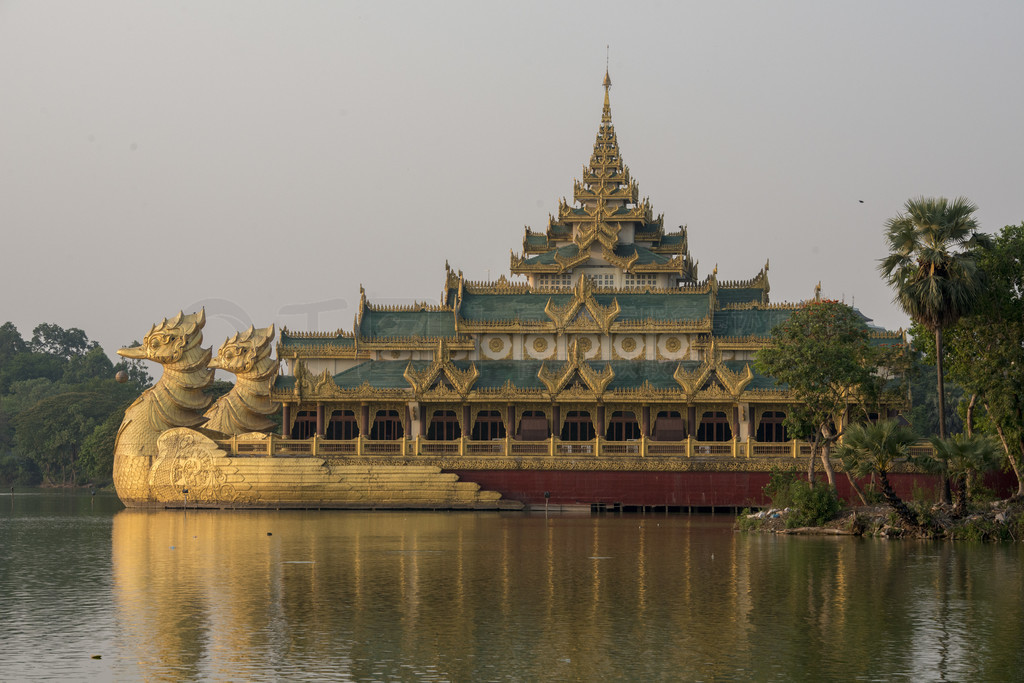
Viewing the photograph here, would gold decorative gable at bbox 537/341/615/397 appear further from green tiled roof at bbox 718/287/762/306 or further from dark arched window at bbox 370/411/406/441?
green tiled roof at bbox 718/287/762/306

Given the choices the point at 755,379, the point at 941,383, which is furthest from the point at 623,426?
the point at 941,383

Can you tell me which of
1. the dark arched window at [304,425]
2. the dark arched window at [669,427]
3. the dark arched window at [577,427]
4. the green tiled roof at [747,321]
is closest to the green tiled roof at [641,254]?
the green tiled roof at [747,321]

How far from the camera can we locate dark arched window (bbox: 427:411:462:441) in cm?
5766

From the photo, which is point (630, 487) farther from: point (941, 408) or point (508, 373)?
point (941, 408)

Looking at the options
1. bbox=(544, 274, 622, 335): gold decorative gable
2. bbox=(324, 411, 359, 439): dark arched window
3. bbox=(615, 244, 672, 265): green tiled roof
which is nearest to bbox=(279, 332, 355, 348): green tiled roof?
bbox=(324, 411, 359, 439): dark arched window

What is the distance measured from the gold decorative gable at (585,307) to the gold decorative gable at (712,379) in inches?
183

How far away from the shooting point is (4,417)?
105188 millimetres

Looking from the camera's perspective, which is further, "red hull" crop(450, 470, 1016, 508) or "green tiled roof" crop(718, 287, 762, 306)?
"green tiled roof" crop(718, 287, 762, 306)

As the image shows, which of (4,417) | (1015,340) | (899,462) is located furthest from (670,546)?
(4,417)

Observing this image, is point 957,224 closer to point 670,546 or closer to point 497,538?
point 670,546

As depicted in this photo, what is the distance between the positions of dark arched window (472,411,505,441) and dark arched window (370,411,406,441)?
3.40m

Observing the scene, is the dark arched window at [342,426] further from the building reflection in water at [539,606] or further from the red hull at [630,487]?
the building reflection in water at [539,606]

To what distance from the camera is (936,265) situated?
130 ft

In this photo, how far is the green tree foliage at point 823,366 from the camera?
44469mm
